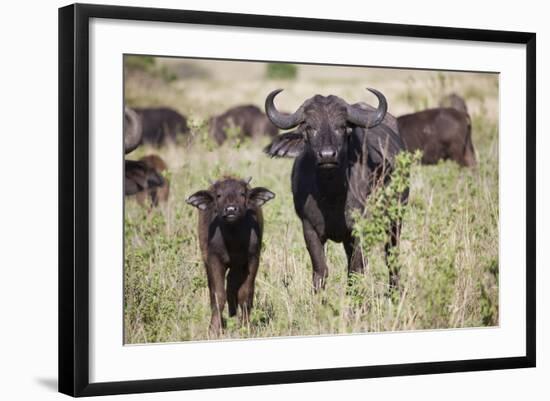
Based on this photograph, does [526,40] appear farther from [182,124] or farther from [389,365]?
[182,124]

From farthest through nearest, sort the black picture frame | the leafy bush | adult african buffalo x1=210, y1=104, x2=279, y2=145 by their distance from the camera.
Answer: adult african buffalo x1=210, y1=104, x2=279, y2=145 → the leafy bush → the black picture frame

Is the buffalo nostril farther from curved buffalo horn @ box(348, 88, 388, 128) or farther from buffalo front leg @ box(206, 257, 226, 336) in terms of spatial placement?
buffalo front leg @ box(206, 257, 226, 336)

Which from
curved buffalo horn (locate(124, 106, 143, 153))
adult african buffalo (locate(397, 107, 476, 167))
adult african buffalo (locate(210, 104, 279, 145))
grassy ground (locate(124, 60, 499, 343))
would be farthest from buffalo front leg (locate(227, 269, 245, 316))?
adult african buffalo (locate(210, 104, 279, 145))

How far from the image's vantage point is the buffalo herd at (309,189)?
29.8ft

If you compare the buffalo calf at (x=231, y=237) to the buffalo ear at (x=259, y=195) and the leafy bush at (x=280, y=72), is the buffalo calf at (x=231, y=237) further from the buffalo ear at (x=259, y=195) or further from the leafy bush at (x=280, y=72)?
the leafy bush at (x=280, y=72)

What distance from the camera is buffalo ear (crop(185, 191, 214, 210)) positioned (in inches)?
355

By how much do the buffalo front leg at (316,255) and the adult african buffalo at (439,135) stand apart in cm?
151

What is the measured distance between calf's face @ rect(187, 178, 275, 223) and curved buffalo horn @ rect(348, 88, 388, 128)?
0.98m

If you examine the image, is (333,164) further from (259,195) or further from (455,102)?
(455,102)

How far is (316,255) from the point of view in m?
9.56

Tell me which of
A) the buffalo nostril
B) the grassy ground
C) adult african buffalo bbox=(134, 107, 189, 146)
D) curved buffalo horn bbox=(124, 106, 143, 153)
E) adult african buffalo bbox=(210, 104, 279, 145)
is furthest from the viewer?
adult african buffalo bbox=(210, 104, 279, 145)

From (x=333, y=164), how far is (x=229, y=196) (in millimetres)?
785

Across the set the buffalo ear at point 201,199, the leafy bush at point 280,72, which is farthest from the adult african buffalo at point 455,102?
the buffalo ear at point 201,199

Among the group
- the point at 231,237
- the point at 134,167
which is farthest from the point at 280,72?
the point at 231,237
